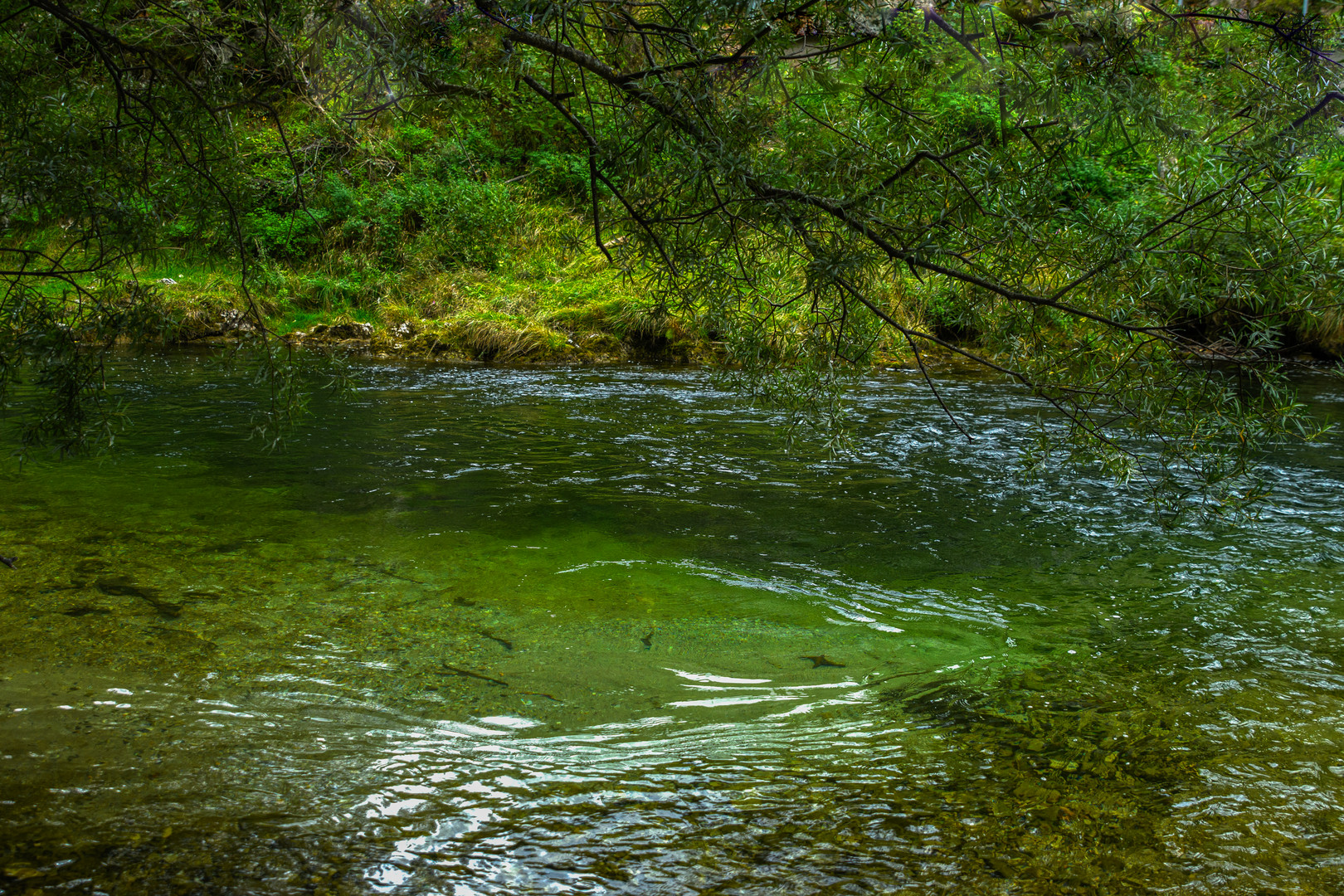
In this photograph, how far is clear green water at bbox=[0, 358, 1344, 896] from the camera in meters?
A: 3.28

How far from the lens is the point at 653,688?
4.82m

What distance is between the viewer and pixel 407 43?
4.27 meters

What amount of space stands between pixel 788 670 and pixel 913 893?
6.57 ft

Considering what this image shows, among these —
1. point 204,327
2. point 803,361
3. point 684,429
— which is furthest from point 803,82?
point 204,327

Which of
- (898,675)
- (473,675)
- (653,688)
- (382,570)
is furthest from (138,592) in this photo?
(898,675)

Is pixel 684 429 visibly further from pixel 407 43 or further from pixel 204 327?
pixel 204 327

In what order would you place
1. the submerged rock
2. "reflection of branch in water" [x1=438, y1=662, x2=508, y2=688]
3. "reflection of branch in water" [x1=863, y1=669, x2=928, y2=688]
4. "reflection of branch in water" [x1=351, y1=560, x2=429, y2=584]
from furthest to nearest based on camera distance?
"reflection of branch in water" [x1=351, y1=560, x2=429, y2=584] → the submerged rock → "reflection of branch in water" [x1=863, y1=669, x2=928, y2=688] → "reflection of branch in water" [x1=438, y1=662, x2=508, y2=688]

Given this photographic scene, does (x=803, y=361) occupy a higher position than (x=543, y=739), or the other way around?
(x=803, y=361)

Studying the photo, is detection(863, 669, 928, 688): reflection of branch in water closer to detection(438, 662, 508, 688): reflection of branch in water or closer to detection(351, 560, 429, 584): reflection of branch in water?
detection(438, 662, 508, 688): reflection of branch in water

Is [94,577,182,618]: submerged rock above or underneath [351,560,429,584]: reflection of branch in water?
underneath

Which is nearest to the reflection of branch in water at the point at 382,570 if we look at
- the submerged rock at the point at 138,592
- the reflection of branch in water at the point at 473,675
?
the submerged rock at the point at 138,592

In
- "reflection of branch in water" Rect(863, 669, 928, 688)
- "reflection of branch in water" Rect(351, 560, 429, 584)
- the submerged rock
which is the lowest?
"reflection of branch in water" Rect(863, 669, 928, 688)

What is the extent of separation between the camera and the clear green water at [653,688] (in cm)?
328

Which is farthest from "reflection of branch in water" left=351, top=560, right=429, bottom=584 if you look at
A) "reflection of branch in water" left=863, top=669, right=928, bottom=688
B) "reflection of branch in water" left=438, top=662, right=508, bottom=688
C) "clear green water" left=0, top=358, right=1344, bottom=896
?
"reflection of branch in water" left=863, top=669, right=928, bottom=688
